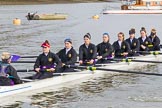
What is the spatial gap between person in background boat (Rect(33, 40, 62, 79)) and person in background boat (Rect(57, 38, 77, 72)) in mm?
817

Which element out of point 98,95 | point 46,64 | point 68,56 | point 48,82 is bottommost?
point 98,95

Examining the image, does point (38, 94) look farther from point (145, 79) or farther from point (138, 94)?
point (145, 79)

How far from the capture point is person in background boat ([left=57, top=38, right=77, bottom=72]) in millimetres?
17797

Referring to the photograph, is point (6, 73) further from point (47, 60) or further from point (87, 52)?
point (87, 52)

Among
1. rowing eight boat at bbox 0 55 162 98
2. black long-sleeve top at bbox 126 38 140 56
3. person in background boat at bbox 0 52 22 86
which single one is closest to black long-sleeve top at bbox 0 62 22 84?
person in background boat at bbox 0 52 22 86

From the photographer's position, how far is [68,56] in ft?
59.5

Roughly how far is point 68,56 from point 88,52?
143 centimetres

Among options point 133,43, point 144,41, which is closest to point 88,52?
point 133,43

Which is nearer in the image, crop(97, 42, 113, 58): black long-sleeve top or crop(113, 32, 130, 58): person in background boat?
crop(97, 42, 113, 58): black long-sleeve top

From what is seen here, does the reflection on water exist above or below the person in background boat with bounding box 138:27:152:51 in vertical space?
below

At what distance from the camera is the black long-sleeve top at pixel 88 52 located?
1916 centimetres

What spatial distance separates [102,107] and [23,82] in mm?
3002

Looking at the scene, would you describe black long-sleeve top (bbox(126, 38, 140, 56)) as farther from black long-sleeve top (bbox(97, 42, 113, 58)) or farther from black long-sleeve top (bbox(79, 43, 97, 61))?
black long-sleeve top (bbox(79, 43, 97, 61))

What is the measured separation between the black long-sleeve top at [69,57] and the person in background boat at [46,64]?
1.08 meters
